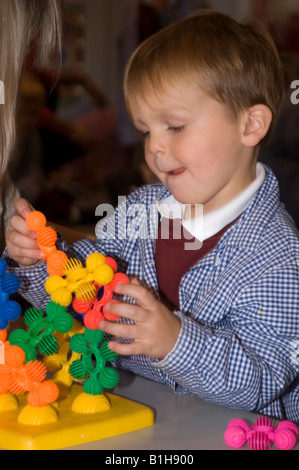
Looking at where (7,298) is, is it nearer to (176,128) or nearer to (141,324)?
(141,324)

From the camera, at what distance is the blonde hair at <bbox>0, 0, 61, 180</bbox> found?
3.47ft

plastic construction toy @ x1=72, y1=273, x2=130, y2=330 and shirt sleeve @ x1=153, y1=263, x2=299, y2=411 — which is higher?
plastic construction toy @ x1=72, y1=273, x2=130, y2=330

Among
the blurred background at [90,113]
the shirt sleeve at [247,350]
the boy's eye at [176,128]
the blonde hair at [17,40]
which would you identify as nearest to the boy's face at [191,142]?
the boy's eye at [176,128]

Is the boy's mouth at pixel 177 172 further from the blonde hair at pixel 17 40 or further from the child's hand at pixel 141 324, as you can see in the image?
the blonde hair at pixel 17 40

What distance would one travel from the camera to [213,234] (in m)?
0.92

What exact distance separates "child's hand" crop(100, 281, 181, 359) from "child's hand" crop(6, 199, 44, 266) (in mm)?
179

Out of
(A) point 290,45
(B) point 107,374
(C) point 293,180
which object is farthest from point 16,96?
(A) point 290,45

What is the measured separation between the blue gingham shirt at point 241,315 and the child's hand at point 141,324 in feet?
0.10

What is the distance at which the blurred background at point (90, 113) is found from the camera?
338 centimetres

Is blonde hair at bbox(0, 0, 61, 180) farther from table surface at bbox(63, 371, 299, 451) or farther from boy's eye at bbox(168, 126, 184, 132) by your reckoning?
table surface at bbox(63, 371, 299, 451)

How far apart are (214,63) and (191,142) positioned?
0.09 m

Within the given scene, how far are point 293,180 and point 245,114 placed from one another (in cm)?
156

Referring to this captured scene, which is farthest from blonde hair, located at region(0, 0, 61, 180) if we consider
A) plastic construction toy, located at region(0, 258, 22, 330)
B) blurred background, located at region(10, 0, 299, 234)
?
blurred background, located at region(10, 0, 299, 234)

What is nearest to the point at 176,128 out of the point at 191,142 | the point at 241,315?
the point at 191,142
